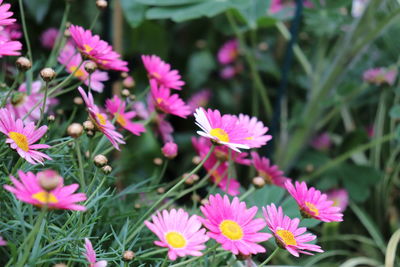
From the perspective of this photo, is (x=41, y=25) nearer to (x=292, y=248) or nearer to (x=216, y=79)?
(x=216, y=79)

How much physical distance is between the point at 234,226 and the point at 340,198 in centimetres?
83

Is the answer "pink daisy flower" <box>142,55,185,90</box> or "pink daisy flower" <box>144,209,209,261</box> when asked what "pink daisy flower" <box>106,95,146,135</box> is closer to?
"pink daisy flower" <box>142,55,185,90</box>

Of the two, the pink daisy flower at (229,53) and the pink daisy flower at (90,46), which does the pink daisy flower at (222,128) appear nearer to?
the pink daisy flower at (90,46)

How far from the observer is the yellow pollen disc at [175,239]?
456 mm

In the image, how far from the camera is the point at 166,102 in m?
0.70

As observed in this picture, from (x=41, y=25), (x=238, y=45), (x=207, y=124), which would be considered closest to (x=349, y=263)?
(x=207, y=124)

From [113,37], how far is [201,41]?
32cm

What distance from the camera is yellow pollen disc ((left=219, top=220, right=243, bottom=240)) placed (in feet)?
1.58

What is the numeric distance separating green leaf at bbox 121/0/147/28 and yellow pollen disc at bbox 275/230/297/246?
609 mm

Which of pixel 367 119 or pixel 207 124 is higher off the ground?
pixel 207 124

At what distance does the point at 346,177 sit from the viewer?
1260 mm

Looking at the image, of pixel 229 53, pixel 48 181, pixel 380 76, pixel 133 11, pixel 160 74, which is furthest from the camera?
pixel 229 53

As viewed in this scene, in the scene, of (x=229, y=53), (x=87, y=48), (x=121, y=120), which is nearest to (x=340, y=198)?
(x=229, y=53)

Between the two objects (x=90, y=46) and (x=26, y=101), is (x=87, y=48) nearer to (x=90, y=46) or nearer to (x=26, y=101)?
(x=90, y=46)
